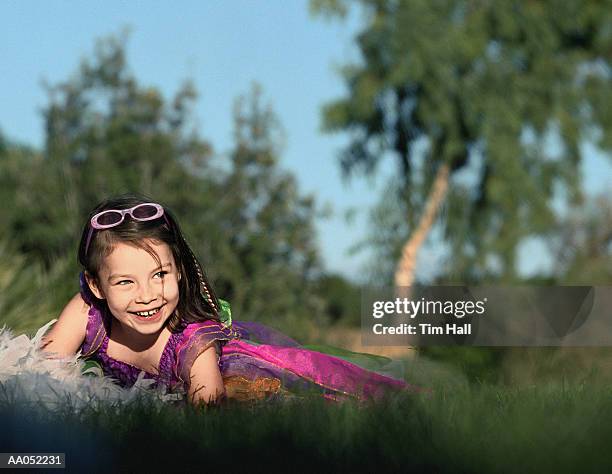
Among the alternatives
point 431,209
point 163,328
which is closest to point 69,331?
point 163,328

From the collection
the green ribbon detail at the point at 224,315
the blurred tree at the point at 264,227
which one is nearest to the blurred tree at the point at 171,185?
the blurred tree at the point at 264,227

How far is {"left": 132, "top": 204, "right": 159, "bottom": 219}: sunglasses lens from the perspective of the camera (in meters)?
3.51

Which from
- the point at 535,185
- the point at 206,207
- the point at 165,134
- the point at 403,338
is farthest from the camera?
the point at 535,185

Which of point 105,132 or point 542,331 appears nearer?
point 542,331

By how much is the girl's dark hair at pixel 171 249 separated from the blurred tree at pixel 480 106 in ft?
50.9

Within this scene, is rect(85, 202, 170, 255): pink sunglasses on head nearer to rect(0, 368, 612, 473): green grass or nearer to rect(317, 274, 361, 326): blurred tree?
rect(0, 368, 612, 473): green grass

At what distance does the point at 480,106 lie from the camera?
19.6 metres

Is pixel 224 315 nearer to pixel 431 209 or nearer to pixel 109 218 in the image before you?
pixel 109 218

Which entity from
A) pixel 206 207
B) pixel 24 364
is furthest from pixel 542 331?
pixel 206 207

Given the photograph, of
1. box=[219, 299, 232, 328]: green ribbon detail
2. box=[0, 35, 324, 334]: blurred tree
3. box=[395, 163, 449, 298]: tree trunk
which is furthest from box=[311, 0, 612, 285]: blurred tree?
box=[219, 299, 232, 328]: green ribbon detail

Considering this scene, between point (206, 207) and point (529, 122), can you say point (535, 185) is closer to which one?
point (529, 122)

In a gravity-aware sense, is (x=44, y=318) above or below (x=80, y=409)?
above

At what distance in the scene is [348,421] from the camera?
7.58 ft

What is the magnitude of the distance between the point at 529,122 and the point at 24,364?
18221 mm
